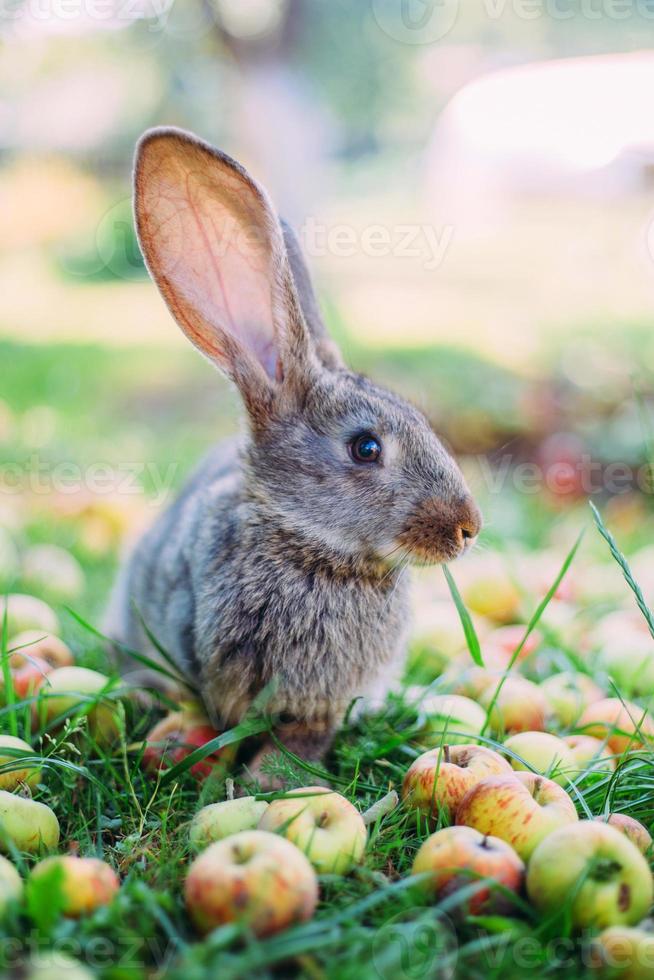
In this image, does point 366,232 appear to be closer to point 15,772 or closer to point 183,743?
point 183,743

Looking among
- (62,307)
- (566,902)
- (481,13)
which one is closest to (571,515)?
(566,902)

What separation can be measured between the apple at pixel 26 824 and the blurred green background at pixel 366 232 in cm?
131

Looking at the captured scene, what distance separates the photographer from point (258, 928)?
180cm

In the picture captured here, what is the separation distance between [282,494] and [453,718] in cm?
86

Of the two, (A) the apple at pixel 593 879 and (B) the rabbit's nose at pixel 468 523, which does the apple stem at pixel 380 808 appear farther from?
(B) the rabbit's nose at pixel 468 523

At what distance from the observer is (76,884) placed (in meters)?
1.84

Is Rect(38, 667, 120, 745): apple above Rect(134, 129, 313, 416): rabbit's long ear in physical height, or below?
below

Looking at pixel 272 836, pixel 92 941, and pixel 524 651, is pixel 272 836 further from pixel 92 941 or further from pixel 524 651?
pixel 524 651

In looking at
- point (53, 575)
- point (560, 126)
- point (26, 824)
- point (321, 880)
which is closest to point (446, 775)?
point (321, 880)

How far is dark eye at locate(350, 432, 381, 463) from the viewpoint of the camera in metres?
2.69

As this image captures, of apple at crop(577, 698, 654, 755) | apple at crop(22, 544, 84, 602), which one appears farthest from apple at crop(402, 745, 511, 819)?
apple at crop(22, 544, 84, 602)

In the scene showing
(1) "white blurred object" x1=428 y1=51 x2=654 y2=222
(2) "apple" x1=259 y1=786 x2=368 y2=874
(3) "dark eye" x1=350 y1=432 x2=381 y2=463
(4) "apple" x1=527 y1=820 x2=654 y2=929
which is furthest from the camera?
(1) "white blurred object" x1=428 y1=51 x2=654 y2=222

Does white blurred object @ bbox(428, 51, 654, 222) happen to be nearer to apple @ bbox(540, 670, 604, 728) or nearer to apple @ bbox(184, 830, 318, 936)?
apple @ bbox(540, 670, 604, 728)

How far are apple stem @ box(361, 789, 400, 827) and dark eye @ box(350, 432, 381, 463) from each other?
92 cm
